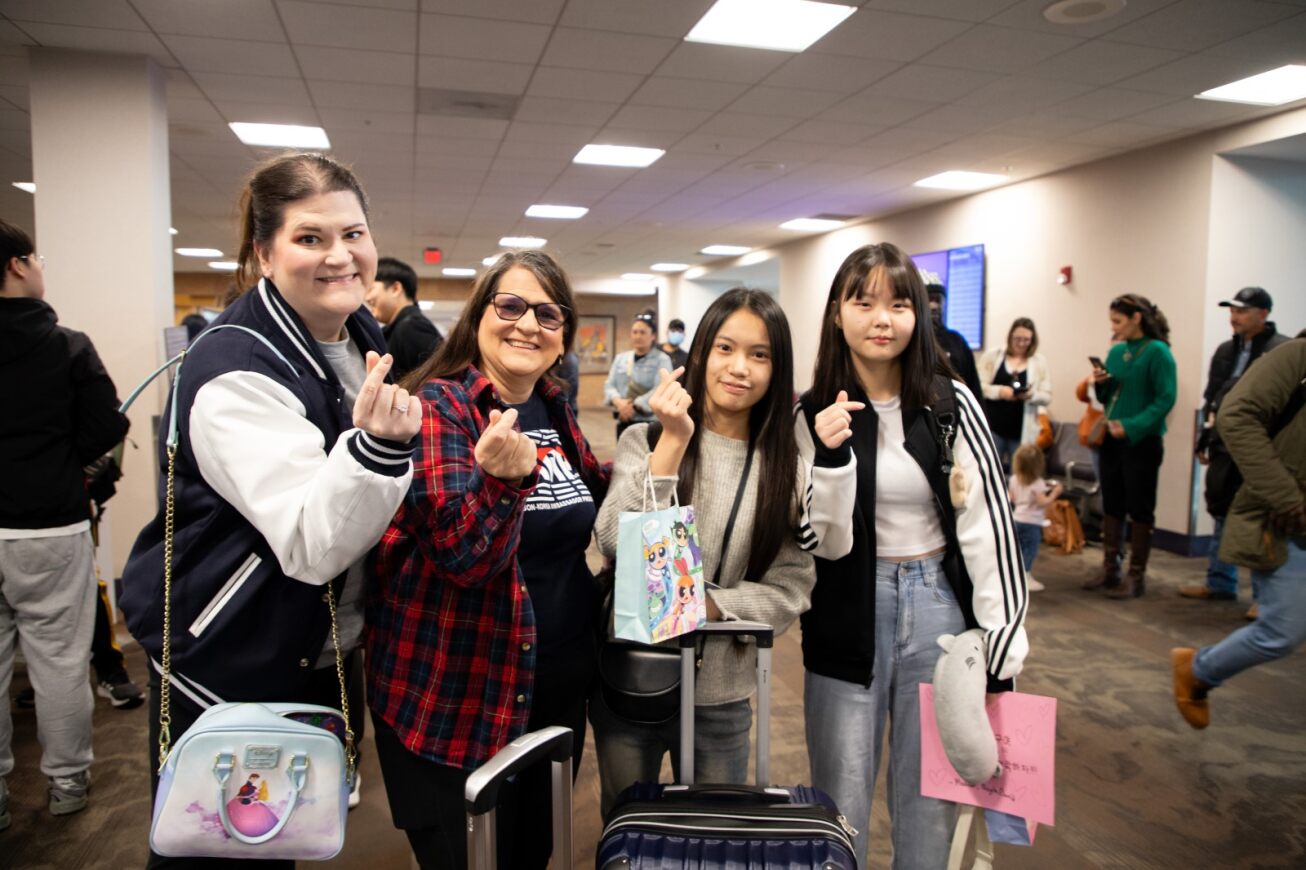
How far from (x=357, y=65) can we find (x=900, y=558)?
457 centimetres

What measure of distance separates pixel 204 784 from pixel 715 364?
3.62 ft

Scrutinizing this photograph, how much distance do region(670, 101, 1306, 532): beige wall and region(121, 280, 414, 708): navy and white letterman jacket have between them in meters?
6.72

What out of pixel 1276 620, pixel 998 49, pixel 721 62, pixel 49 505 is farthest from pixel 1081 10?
pixel 49 505

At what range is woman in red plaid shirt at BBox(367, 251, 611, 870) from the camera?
118 cm

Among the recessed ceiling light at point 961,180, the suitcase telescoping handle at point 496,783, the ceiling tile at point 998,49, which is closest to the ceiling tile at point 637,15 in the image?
the ceiling tile at point 998,49

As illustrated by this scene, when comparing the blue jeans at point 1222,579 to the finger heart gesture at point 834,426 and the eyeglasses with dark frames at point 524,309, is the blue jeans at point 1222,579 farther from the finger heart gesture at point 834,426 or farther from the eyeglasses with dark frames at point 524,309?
the eyeglasses with dark frames at point 524,309

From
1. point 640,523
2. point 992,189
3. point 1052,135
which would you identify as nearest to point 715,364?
point 640,523

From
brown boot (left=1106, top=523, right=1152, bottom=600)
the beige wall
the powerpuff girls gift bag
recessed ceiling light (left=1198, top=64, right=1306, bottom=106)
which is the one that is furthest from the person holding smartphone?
the powerpuff girls gift bag

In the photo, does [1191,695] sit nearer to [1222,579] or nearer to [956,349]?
[956,349]

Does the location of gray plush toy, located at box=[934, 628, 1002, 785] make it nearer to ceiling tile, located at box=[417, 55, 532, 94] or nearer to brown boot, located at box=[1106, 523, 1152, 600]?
brown boot, located at box=[1106, 523, 1152, 600]

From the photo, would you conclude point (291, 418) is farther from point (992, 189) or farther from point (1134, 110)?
point (992, 189)

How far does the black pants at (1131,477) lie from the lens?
4949 mm

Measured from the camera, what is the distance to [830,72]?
486 centimetres

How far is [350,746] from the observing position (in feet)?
3.92
